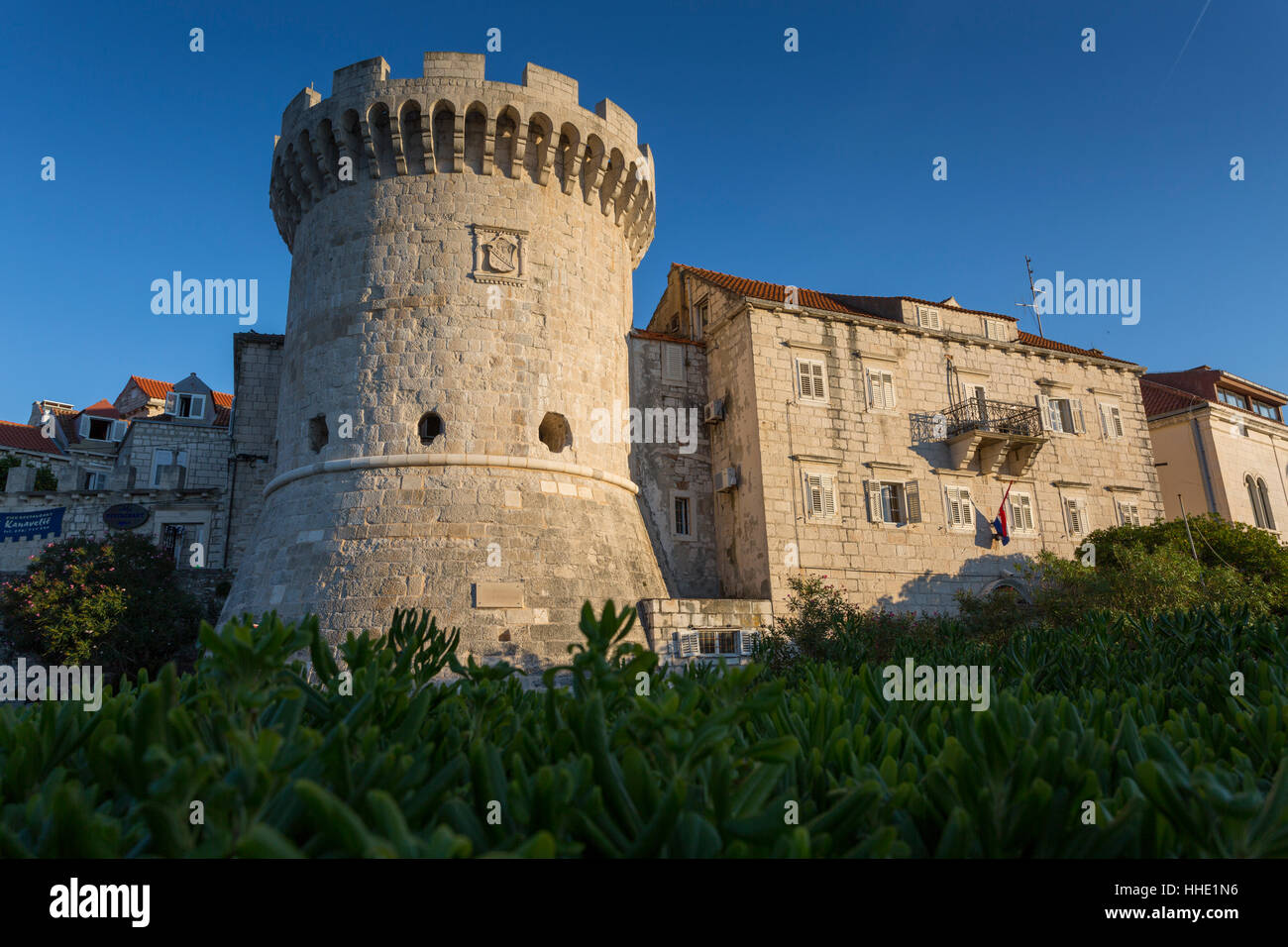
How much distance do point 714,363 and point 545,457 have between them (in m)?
8.16

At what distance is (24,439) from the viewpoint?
37531mm

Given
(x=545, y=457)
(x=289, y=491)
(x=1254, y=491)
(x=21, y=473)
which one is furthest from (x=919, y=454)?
(x=21, y=473)

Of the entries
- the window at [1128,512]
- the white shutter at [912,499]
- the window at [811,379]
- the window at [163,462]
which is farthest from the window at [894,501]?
the window at [163,462]

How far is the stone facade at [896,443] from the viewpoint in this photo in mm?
19297

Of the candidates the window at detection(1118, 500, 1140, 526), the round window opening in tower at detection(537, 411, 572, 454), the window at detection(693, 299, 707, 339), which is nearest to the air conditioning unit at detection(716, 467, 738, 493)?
the window at detection(693, 299, 707, 339)

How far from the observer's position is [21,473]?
2191 centimetres

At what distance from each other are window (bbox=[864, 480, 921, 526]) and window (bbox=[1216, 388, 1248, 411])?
20.4m

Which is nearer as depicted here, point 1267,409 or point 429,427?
point 429,427

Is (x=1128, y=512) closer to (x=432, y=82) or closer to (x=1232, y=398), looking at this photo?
(x=1232, y=398)

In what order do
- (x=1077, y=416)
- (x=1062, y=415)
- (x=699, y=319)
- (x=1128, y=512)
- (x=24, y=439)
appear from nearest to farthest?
1. (x=699, y=319)
2. (x=1128, y=512)
3. (x=1062, y=415)
4. (x=1077, y=416)
5. (x=24, y=439)

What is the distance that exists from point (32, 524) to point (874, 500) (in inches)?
974

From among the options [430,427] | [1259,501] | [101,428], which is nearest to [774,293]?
[430,427]

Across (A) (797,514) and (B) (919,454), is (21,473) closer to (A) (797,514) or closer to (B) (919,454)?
(A) (797,514)

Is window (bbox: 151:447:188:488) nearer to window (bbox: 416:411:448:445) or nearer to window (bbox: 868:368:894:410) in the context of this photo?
window (bbox: 416:411:448:445)
